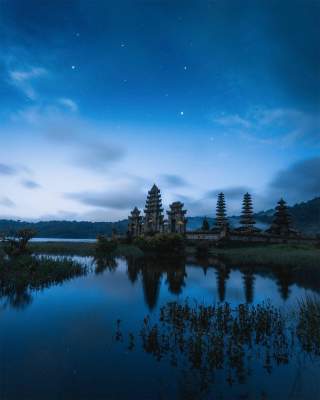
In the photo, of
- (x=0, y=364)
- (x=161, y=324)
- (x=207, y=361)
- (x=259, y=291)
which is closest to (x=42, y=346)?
(x=0, y=364)

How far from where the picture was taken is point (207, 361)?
7340 millimetres

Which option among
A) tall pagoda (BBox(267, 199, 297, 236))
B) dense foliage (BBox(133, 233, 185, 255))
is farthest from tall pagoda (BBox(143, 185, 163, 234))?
tall pagoda (BBox(267, 199, 297, 236))

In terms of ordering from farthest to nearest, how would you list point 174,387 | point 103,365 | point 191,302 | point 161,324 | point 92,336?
point 191,302, point 161,324, point 92,336, point 103,365, point 174,387

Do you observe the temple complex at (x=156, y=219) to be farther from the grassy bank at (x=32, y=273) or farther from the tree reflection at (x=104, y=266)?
the grassy bank at (x=32, y=273)

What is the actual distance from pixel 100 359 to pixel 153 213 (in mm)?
54563

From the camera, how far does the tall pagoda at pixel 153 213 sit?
61.0m

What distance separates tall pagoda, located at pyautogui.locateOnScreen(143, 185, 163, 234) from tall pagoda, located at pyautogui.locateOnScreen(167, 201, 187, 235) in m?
3.80

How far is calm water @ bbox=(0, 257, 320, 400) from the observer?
20.0 feet

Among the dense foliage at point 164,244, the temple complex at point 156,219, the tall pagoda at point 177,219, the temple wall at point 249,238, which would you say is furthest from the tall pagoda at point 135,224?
the dense foliage at point 164,244

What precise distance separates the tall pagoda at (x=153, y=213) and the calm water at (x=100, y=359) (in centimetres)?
4412

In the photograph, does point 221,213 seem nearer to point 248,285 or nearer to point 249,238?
point 249,238

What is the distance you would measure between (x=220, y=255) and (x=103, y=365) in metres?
36.9

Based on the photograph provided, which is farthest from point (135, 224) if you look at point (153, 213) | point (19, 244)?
point (19, 244)

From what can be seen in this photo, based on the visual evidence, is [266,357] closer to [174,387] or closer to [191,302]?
[174,387]
